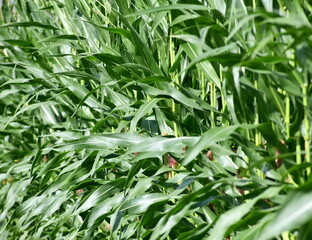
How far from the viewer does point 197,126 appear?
67.4 inches

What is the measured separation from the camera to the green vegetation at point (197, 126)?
3.93 ft

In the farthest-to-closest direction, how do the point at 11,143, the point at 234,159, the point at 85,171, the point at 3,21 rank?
the point at 3,21, the point at 11,143, the point at 85,171, the point at 234,159

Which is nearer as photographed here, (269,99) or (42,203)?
(269,99)

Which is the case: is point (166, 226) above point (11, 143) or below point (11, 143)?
above

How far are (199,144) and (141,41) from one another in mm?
586

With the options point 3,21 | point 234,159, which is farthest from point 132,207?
point 3,21

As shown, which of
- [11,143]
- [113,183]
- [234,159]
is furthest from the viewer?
[11,143]

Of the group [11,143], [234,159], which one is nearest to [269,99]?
[234,159]

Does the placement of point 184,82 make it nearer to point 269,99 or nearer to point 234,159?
point 234,159

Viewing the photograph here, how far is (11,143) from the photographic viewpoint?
3305 mm

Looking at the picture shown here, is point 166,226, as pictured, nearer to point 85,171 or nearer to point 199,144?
point 199,144

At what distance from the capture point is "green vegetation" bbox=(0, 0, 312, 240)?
1.20 metres

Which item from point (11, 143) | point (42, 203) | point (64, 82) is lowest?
point (11, 143)

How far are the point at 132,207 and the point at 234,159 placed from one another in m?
0.27
